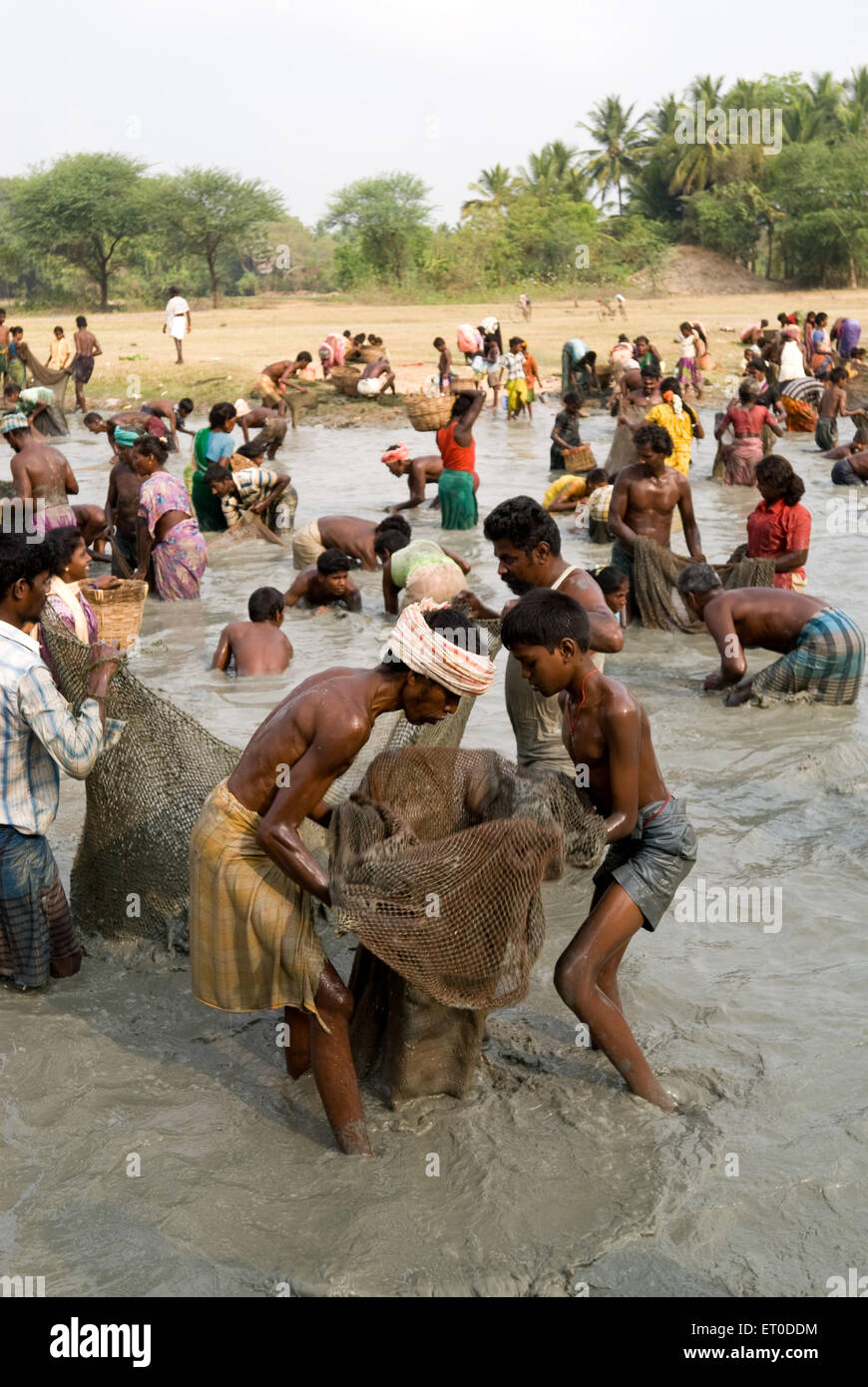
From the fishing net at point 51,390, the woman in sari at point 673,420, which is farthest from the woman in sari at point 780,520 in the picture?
the fishing net at point 51,390

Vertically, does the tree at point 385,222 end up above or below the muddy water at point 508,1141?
above

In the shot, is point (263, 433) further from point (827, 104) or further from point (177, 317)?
point (827, 104)

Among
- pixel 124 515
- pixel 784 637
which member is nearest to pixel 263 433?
pixel 124 515

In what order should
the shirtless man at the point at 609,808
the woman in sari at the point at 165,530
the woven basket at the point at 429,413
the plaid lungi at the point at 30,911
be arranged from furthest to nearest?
the woven basket at the point at 429,413
the woman in sari at the point at 165,530
the plaid lungi at the point at 30,911
the shirtless man at the point at 609,808

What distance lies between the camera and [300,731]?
11.0 ft

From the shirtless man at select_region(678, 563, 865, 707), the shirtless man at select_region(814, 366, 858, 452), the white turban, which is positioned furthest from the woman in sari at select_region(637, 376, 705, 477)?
the white turban

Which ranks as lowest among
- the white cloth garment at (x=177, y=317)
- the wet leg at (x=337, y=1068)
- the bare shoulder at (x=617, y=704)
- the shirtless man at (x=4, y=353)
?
the wet leg at (x=337, y=1068)

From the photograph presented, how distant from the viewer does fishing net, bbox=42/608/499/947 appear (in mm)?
4625

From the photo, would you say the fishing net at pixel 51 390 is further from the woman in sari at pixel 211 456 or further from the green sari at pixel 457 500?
the green sari at pixel 457 500

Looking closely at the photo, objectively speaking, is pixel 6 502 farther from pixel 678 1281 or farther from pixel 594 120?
pixel 594 120

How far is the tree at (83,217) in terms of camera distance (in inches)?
1693

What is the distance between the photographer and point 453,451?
11.5 meters

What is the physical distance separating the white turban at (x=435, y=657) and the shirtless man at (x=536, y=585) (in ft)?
4.83

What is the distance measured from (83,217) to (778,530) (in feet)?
133
